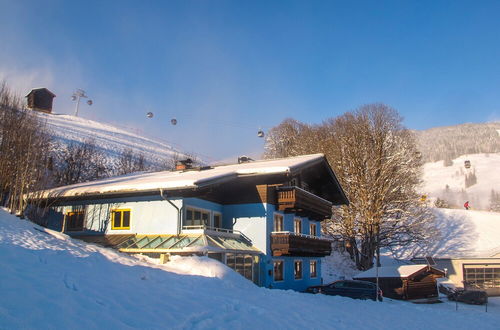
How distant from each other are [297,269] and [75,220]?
14590 mm

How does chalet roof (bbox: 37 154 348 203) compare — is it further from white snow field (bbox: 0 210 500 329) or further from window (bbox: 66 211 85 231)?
white snow field (bbox: 0 210 500 329)

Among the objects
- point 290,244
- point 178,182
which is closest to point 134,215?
point 178,182

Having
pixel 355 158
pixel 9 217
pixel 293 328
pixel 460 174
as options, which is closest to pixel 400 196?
pixel 355 158

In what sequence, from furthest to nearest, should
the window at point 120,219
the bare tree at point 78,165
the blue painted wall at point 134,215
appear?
the bare tree at point 78,165 < the window at point 120,219 < the blue painted wall at point 134,215

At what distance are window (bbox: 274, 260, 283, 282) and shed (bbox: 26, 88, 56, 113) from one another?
54598 mm

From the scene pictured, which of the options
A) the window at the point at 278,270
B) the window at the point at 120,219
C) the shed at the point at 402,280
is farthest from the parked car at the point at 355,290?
the window at the point at 120,219

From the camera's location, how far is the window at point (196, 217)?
22.0 metres

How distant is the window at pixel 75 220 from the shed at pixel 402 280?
2029 centimetres

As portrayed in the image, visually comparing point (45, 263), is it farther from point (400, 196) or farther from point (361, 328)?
point (400, 196)

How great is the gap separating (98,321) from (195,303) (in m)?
3.56

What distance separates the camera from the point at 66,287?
10.2 m

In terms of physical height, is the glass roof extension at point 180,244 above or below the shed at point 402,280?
above

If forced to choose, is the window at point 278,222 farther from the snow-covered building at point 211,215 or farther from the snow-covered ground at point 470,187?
the snow-covered ground at point 470,187

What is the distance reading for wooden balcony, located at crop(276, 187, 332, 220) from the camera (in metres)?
24.4
